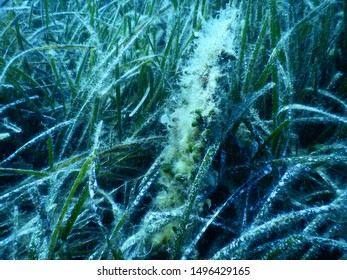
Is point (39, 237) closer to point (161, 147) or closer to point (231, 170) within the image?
point (161, 147)

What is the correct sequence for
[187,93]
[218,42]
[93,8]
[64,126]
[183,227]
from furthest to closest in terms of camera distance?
[93,8], [64,126], [187,93], [218,42], [183,227]

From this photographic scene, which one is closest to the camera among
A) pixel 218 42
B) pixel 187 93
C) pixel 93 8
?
pixel 218 42

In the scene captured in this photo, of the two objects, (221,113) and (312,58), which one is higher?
(312,58)

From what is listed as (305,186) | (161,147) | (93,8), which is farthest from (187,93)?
(93,8)
